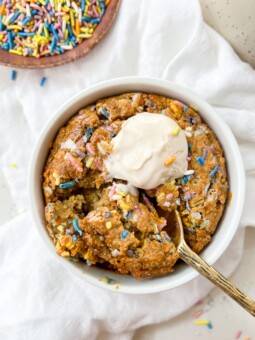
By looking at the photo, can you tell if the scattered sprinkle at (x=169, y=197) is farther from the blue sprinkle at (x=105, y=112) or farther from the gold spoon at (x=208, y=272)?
the blue sprinkle at (x=105, y=112)

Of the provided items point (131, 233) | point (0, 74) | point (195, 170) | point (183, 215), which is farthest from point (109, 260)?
point (0, 74)

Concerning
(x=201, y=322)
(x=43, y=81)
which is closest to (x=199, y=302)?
(x=201, y=322)

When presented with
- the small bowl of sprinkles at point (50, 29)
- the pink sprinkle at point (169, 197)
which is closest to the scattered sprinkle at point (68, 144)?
the pink sprinkle at point (169, 197)

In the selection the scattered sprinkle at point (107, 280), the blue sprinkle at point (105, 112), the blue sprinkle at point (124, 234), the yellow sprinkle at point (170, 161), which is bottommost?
the scattered sprinkle at point (107, 280)

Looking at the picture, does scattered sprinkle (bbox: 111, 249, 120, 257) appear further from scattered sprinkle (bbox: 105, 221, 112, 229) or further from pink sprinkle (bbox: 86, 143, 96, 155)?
pink sprinkle (bbox: 86, 143, 96, 155)

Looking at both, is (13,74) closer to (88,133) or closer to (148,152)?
(88,133)
